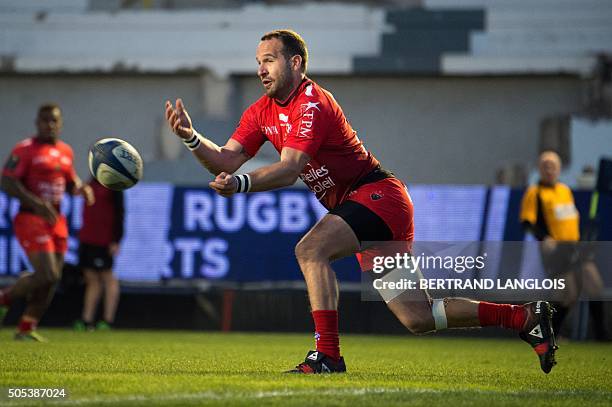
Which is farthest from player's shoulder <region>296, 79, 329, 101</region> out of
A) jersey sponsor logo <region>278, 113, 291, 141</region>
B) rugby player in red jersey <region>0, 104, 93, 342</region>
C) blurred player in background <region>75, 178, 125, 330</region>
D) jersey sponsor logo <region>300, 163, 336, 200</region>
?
blurred player in background <region>75, 178, 125, 330</region>

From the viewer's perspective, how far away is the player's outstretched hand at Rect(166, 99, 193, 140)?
7.36 meters

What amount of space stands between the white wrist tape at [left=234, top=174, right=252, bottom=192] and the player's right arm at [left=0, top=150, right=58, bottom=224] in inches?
199

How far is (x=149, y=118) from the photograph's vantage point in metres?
20.9

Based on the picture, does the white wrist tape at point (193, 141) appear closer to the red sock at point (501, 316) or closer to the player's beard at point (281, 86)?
the player's beard at point (281, 86)

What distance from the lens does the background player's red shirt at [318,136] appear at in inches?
287

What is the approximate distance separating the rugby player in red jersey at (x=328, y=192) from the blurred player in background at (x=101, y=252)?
734cm

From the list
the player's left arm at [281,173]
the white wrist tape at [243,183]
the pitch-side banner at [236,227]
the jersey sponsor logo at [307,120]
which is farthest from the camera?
the pitch-side banner at [236,227]

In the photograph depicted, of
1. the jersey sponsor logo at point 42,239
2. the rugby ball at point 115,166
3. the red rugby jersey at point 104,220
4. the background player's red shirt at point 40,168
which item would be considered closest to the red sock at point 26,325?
the jersey sponsor logo at point 42,239

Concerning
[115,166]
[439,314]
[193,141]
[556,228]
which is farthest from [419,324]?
[556,228]

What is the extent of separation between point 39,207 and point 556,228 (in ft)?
19.4

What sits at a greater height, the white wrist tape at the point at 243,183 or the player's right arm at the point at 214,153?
the player's right arm at the point at 214,153

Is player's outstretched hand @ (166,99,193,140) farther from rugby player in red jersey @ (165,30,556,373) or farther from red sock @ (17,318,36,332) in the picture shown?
red sock @ (17,318,36,332)

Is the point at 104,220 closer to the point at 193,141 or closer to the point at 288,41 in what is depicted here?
the point at 193,141

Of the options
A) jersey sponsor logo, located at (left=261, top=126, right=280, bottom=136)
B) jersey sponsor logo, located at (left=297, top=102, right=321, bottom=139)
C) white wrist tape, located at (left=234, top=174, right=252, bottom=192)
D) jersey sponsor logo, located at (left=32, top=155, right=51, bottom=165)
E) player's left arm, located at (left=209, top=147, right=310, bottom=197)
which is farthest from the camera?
jersey sponsor logo, located at (left=32, top=155, right=51, bottom=165)
